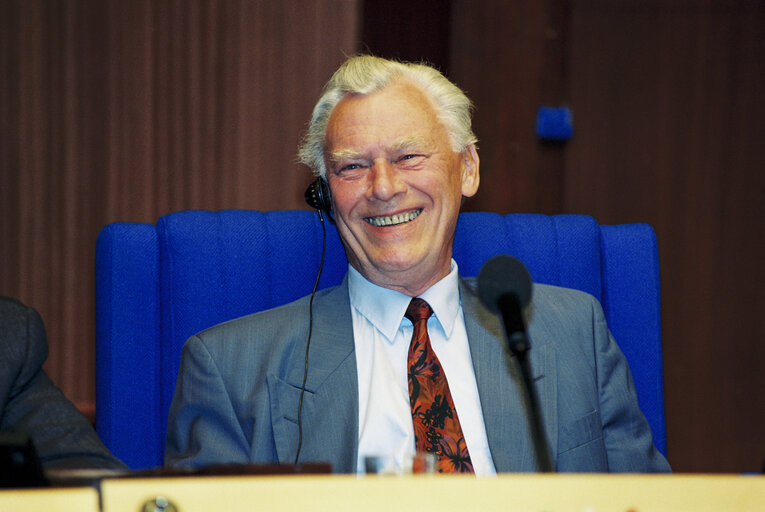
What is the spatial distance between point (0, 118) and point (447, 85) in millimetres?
2344

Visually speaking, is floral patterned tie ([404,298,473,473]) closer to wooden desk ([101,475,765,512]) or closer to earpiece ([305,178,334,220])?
earpiece ([305,178,334,220])

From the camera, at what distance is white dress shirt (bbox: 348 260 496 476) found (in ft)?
4.68

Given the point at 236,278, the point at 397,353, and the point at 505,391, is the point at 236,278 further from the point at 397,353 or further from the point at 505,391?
the point at 505,391

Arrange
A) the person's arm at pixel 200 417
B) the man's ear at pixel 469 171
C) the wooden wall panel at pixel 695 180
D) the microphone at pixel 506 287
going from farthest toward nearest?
the wooden wall panel at pixel 695 180, the man's ear at pixel 469 171, the person's arm at pixel 200 417, the microphone at pixel 506 287

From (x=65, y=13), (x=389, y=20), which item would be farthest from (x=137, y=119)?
(x=389, y=20)

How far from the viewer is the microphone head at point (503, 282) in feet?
3.25

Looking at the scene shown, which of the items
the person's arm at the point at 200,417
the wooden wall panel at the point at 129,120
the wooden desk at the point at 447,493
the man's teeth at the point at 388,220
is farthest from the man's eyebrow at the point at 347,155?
the wooden wall panel at the point at 129,120

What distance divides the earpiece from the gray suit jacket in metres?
0.20

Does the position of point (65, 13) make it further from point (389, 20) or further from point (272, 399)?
point (272, 399)

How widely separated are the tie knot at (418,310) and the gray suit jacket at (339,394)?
9cm

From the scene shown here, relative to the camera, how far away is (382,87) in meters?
1.61

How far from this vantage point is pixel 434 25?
333 cm

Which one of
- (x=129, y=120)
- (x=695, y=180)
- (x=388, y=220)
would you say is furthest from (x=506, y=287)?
(x=695, y=180)

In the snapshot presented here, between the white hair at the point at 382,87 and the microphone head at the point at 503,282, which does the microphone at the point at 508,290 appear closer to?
the microphone head at the point at 503,282
